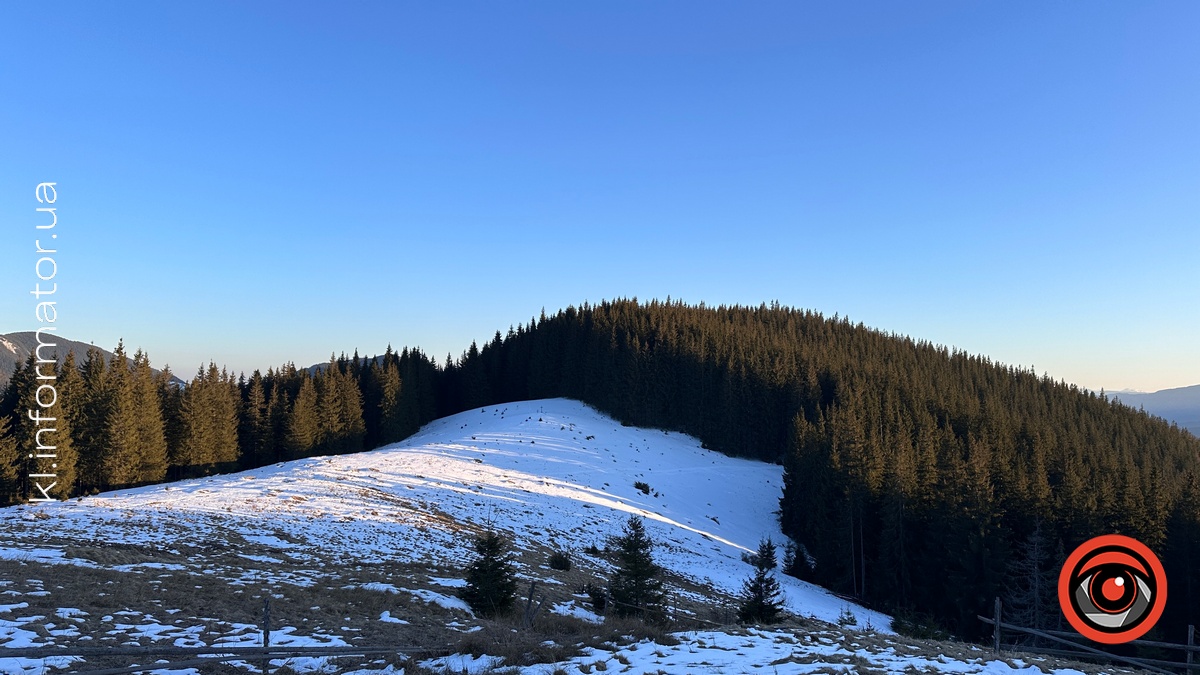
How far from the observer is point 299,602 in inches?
615

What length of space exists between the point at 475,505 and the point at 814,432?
38.8 m

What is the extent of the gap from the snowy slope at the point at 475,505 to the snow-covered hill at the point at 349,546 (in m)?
0.17

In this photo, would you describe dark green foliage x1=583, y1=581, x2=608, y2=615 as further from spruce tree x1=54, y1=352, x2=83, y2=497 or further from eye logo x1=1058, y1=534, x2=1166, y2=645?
spruce tree x1=54, y1=352, x2=83, y2=497

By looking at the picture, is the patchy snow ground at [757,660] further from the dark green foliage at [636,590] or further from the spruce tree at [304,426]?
the spruce tree at [304,426]

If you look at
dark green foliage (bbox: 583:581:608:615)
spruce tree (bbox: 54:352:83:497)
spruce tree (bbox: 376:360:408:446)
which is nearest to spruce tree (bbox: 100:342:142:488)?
spruce tree (bbox: 54:352:83:497)

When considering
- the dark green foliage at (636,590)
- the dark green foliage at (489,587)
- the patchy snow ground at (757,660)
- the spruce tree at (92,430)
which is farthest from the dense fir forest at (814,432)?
the dark green foliage at (489,587)

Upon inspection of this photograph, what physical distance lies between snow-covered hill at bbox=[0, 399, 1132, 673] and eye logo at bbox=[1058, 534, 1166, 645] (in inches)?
96.7

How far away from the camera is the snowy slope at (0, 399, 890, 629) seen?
2398cm

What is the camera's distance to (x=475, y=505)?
35625mm

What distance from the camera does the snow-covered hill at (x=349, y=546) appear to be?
13391 mm

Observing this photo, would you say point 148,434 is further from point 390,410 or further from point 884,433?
point 884,433

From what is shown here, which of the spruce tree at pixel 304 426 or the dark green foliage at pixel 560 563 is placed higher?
the spruce tree at pixel 304 426

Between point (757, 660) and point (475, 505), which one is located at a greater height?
point (757, 660)

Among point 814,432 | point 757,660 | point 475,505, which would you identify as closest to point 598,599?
point 757,660
